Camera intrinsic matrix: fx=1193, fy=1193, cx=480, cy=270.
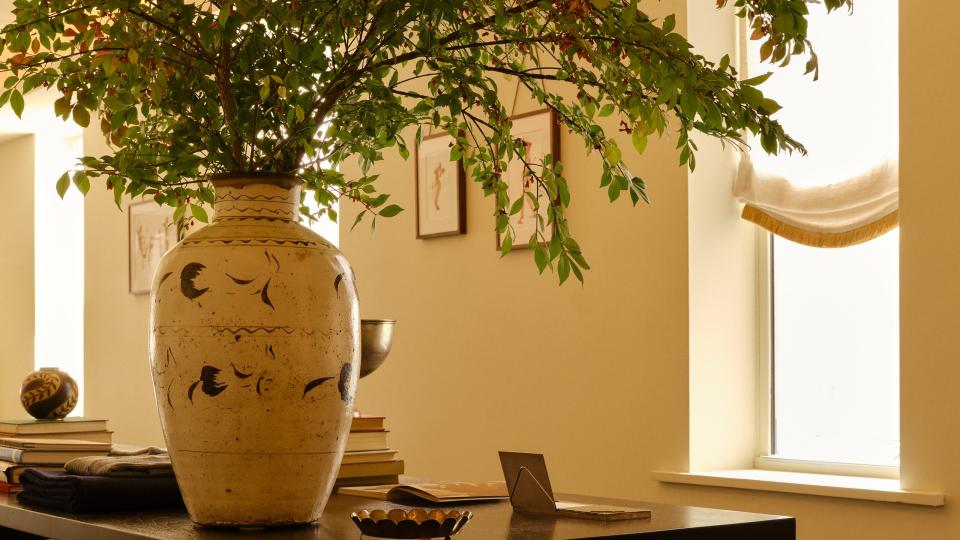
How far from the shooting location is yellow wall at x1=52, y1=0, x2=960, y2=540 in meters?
2.94

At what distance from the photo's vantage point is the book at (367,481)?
2.06 m

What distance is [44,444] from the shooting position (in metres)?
2.14

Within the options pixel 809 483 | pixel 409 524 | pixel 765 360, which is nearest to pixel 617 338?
pixel 765 360

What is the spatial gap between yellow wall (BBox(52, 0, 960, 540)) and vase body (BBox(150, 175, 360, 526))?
76.8 inches

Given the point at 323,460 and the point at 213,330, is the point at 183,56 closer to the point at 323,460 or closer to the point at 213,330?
the point at 213,330

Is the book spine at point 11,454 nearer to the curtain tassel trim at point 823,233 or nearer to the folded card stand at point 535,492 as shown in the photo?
the folded card stand at point 535,492

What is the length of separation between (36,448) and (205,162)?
33.8 inches

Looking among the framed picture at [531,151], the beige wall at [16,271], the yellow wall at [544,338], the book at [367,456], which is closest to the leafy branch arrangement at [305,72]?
the book at [367,456]

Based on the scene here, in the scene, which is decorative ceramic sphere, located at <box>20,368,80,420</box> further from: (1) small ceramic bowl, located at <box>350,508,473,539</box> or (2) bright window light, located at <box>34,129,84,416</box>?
(2) bright window light, located at <box>34,129,84,416</box>

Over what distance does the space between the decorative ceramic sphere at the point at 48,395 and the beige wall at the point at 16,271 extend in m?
6.61

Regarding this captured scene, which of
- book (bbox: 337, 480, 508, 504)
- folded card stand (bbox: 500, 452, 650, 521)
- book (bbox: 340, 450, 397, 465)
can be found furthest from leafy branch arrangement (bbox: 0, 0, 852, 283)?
book (bbox: 340, 450, 397, 465)

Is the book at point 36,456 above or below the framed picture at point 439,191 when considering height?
below

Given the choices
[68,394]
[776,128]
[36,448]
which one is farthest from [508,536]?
[68,394]

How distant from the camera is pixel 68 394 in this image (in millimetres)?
2539
